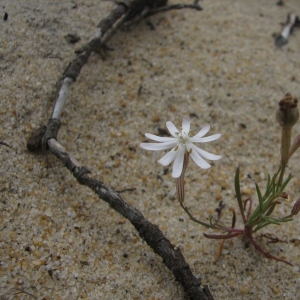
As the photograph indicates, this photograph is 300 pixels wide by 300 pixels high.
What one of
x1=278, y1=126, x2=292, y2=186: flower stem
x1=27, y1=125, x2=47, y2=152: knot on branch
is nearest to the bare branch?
x1=27, y1=125, x2=47, y2=152: knot on branch

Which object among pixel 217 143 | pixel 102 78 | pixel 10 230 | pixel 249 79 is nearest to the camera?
pixel 10 230

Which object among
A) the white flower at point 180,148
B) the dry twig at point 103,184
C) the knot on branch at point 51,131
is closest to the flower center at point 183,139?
the white flower at point 180,148

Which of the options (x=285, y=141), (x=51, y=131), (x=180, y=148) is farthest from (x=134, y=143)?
(x=285, y=141)

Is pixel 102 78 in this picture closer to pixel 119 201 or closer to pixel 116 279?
pixel 119 201

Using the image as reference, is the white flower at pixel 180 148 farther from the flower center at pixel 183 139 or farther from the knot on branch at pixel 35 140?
the knot on branch at pixel 35 140

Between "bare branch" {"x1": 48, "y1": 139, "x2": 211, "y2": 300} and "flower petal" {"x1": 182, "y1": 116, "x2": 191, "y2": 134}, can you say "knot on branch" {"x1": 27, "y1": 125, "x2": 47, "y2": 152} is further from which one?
"flower petal" {"x1": 182, "y1": 116, "x2": 191, "y2": 134}

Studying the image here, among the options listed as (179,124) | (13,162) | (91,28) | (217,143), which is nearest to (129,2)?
(91,28)

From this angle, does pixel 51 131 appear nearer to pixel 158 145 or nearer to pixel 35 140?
pixel 35 140
